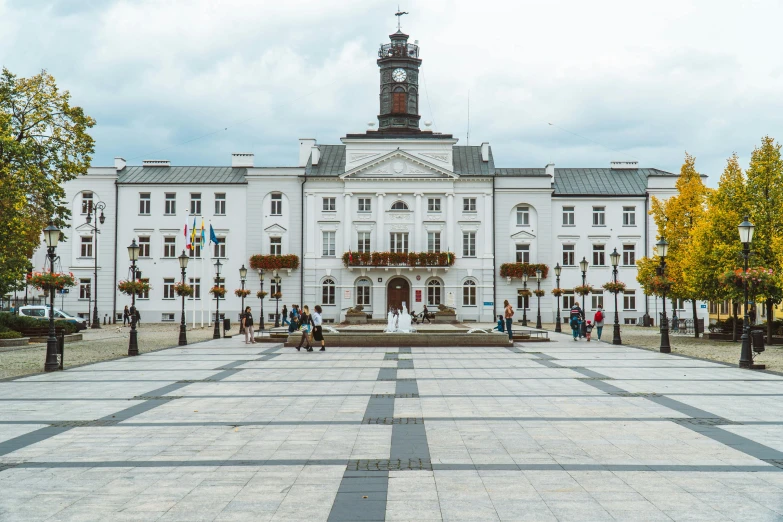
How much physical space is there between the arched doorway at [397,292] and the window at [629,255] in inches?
726

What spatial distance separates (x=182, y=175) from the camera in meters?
64.8

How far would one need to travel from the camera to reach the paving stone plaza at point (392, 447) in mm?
7469

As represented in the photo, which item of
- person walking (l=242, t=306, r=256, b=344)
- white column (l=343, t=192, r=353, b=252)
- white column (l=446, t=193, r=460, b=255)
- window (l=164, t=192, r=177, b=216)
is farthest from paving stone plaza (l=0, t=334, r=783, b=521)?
window (l=164, t=192, r=177, b=216)

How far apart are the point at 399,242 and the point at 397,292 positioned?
13.8 ft

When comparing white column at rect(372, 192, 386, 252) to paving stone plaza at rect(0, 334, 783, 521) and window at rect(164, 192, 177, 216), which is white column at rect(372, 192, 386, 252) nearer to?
window at rect(164, 192, 177, 216)

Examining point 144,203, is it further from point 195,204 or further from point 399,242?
point 399,242

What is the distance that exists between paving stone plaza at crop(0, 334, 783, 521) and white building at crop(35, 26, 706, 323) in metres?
42.2

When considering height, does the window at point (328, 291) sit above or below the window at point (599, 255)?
below

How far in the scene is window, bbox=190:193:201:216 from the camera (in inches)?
2473

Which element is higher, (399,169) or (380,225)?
(399,169)

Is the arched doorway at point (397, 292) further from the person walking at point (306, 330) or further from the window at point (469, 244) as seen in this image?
the person walking at point (306, 330)

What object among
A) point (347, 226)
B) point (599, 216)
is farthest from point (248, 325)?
point (599, 216)

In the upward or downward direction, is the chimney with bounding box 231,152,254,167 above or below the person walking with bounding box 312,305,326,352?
above

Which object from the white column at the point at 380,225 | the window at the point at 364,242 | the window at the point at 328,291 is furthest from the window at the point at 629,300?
the window at the point at 328,291
